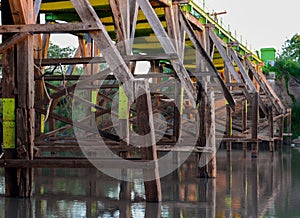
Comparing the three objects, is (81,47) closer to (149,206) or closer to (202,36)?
(202,36)

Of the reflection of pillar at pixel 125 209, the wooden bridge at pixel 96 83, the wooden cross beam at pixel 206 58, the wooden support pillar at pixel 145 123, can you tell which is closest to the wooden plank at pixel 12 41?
the wooden bridge at pixel 96 83

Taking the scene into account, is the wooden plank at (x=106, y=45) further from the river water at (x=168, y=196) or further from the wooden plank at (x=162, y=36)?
the wooden plank at (x=162, y=36)

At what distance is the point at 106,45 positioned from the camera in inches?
301

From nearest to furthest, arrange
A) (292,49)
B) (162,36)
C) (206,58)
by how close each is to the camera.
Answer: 1. (162,36)
2. (206,58)
3. (292,49)

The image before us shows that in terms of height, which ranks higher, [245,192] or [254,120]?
[254,120]


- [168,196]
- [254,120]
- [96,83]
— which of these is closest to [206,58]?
[168,196]

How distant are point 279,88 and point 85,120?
1972cm

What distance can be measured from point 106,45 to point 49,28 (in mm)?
740

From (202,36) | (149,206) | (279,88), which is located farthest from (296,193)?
(279,88)

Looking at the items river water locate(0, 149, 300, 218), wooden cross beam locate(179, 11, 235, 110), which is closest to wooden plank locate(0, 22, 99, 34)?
river water locate(0, 149, 300, 218)

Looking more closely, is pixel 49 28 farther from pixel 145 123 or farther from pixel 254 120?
pixel 254 120

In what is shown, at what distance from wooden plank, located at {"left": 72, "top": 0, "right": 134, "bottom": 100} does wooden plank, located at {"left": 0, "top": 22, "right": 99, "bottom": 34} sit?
0.08m

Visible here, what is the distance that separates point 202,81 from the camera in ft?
38.4

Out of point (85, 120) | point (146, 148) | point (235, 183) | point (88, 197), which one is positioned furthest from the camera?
point (85, 120)
